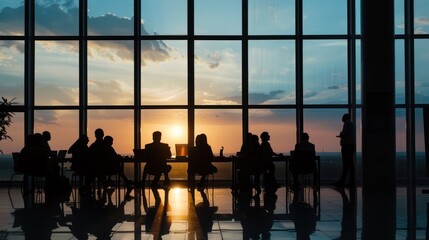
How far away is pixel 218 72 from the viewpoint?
14594 millimetres

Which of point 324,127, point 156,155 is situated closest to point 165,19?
point 156,155

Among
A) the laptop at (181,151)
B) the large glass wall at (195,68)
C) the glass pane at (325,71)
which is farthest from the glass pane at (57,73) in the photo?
the glass pane at (325,71)

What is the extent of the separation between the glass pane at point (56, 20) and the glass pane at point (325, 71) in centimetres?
506

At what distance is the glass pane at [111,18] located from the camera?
46.8 ft

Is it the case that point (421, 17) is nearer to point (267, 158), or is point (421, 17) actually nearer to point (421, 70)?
point (421, 70)

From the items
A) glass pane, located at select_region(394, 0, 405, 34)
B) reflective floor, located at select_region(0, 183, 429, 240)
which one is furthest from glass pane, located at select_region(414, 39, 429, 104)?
reflective floor, located at select_region(0, 183, 429, 240)

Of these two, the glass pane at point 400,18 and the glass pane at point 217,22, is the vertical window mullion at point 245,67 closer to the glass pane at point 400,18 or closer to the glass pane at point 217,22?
the glass pane at point 217,22

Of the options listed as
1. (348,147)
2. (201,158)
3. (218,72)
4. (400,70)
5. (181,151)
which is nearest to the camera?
(201,158)

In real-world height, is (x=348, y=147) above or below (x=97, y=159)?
above

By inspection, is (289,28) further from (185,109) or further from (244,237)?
(244,237)

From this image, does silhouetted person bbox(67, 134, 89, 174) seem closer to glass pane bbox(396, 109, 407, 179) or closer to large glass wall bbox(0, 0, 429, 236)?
large glass wall bbox(0, 0, 429, 236)

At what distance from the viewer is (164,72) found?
14539 millimetres

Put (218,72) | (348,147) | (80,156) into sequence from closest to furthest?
(80,156) → (348,147) → (218,72)

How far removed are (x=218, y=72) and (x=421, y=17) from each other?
4.56 meters
